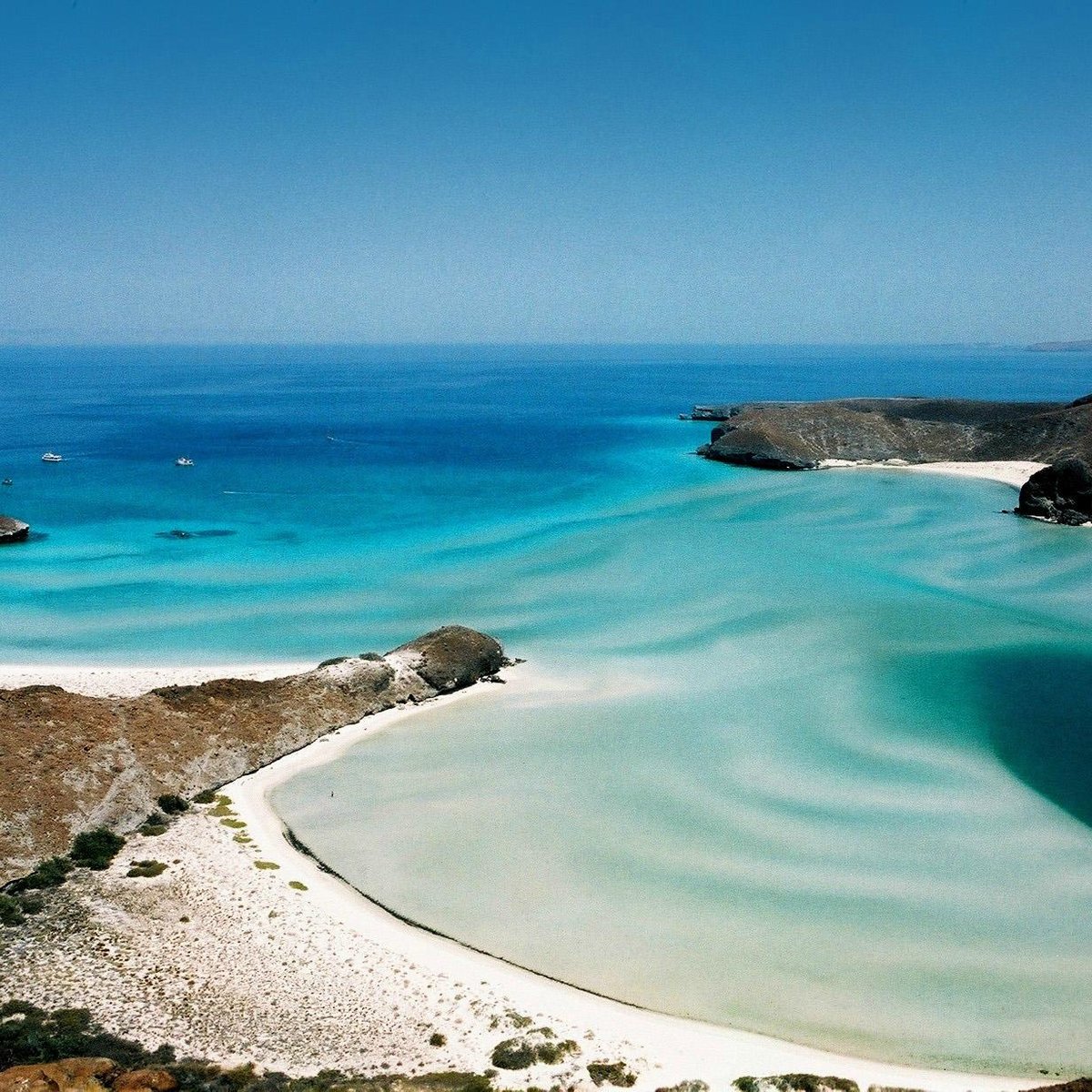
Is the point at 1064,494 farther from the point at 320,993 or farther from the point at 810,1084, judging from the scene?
the point at 320,993

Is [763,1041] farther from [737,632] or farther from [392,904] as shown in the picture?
[737,632]

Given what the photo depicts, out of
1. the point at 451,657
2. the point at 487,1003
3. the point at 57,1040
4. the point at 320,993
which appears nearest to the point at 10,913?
the point at 57,1040

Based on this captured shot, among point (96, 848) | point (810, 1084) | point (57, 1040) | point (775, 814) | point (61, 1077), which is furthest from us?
point (775, 814)

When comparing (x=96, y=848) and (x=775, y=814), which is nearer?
(x=96, y=848)

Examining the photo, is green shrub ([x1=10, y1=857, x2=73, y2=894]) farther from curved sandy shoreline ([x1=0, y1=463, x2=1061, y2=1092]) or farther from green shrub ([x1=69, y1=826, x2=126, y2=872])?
curved sandy shoreline ([x1=0, y1=463, x2=1061, y2=1092])

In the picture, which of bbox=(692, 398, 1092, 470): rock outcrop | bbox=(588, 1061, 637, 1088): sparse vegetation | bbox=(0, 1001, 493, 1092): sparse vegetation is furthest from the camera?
bbox=(692, 398, 1092, 470): rock outcrop

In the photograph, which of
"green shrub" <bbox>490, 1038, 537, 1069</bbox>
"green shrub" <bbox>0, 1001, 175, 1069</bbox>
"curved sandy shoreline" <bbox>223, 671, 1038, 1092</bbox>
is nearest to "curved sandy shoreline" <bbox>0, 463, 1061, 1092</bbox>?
"curved sandy shoreline" <bbox>223, 671, 1038, 1092</bbox>
